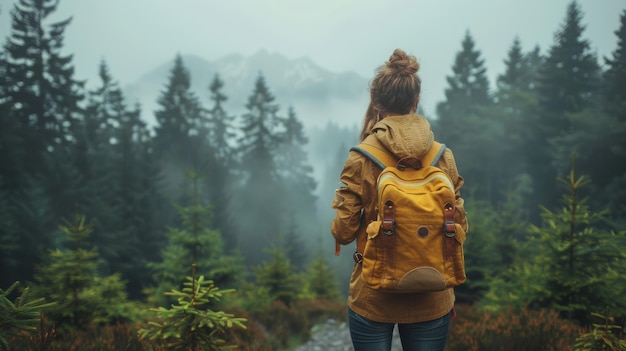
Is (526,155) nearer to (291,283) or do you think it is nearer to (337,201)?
(291,283)

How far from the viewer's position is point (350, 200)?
2.14 meters

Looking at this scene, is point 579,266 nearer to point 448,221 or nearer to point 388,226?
point 448,221

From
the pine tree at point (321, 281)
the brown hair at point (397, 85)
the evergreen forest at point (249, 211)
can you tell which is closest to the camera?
the brown hair at point (397, 85)

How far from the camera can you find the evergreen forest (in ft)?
17.2

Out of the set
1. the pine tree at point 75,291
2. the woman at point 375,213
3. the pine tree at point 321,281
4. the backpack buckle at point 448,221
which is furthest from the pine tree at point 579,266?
the pine tree at point 321,281

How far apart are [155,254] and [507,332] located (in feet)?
89.8

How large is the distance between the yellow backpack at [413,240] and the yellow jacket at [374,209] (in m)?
0.21

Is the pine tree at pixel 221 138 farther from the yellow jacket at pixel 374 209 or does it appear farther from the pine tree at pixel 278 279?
the yellow jacket at pixel 374 209

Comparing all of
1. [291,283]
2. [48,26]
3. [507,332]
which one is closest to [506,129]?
[291,283]

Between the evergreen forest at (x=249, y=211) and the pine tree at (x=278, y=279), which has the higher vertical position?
the evergreen forest at (x=249, y=211)

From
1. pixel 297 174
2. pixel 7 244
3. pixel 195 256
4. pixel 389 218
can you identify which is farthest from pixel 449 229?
pixel 297 174

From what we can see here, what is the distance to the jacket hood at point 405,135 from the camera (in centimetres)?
204

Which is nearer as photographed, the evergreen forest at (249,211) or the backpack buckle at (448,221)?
the backpack buckle at (448,221)

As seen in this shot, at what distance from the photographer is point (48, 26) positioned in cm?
2952
